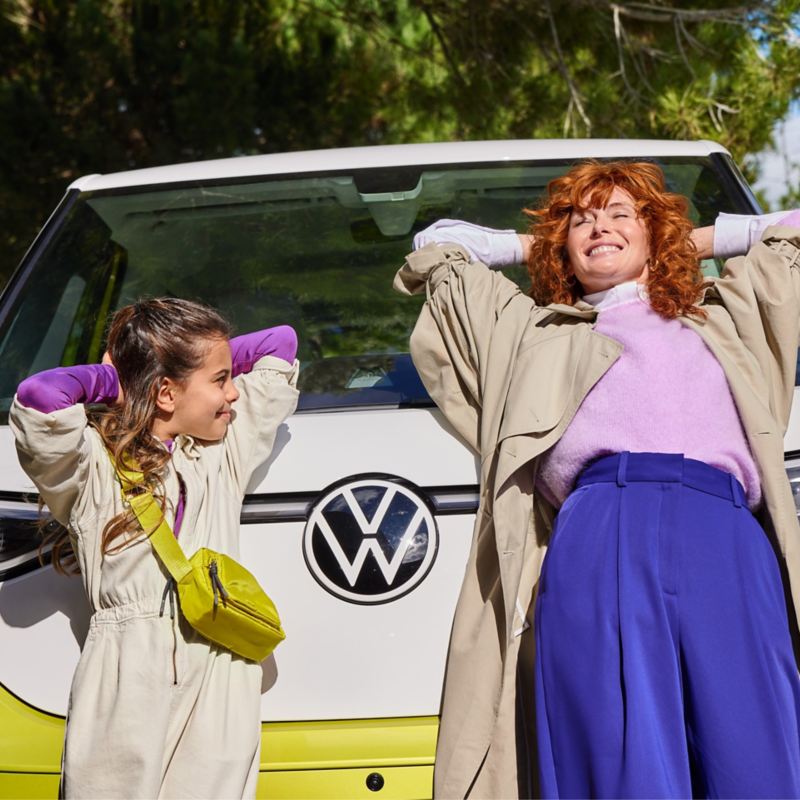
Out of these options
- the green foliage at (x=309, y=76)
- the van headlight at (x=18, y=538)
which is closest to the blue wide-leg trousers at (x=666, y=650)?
the van headlight at (x=18, y=538)

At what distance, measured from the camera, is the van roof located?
11.9 ft

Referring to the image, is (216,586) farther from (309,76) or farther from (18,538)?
(309,76)

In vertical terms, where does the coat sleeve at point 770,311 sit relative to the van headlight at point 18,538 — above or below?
above

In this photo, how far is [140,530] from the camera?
2.37 m

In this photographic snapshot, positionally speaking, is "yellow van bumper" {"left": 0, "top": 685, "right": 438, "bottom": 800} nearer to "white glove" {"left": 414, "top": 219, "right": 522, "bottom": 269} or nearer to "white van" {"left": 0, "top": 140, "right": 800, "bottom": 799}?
"white van" {"left": 0, "top": 140, "right": 800, "bottom": 799}

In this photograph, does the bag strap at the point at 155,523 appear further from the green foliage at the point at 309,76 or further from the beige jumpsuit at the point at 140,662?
the green foliage at the point at 309,76

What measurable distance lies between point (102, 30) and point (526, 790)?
7.81m

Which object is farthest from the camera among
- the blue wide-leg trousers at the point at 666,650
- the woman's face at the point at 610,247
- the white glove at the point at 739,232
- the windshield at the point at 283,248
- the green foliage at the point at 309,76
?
the green foliage at the point at 309,76

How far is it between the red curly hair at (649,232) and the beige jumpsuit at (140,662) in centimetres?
85

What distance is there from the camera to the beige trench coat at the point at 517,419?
2.34 m

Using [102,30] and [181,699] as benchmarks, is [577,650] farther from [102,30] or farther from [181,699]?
[102,30]

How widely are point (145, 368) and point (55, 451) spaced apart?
30cm

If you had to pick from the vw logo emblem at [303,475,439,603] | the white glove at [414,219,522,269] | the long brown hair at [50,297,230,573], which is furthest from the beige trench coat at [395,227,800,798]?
the long brown hair at [50,297,230,573]

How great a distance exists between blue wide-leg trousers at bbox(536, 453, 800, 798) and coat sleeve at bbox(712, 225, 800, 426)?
1.05ft
